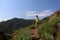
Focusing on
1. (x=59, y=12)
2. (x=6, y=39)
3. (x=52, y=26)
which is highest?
(x=59, y=12)

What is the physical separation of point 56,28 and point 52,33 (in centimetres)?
47

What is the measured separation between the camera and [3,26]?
50.7ft

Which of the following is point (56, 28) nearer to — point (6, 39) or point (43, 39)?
point (43, 39)

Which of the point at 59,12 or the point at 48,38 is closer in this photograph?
the point at 48,38

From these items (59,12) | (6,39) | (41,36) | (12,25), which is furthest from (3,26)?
(41,36)

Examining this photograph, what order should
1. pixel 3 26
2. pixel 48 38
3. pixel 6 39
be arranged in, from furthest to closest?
1. pixel 3 26
2. pixel 6 39
3. pixel 48 38

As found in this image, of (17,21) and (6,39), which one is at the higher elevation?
(17,21)

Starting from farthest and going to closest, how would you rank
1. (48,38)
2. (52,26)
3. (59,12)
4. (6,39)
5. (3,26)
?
(3,26)
(59,12)
(6,39)
(52,26)
(48,38)

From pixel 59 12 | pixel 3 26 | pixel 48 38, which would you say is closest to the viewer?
pixel 48 38

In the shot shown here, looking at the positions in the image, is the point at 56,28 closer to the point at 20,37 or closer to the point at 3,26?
the point at 20,37

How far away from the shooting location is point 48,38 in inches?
373

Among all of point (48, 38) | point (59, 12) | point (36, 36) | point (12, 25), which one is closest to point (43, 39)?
point (48, 38)

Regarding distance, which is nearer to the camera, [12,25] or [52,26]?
[52,26]

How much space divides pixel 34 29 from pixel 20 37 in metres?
2.30
